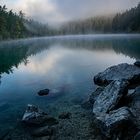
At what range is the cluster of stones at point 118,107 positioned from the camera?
15930 millimetres

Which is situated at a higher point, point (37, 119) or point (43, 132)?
point (37, 119)

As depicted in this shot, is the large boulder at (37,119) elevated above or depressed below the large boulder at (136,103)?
below

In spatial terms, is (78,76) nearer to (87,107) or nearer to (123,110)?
(87,107)

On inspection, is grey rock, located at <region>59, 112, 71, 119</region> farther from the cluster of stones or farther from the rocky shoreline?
the cluster of stones

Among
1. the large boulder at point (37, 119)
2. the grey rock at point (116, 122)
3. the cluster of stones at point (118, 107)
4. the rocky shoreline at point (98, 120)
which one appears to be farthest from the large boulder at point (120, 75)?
the grey rock at point (116, 122)

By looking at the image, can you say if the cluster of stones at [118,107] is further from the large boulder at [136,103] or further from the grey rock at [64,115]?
the grey rock at [64,115]

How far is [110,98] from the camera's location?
2030 centimetres

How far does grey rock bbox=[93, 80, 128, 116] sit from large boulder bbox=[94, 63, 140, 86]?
670 cm

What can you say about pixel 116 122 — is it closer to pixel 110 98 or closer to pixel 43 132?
pixel 110 98

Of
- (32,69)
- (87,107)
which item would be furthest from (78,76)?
(87,107)

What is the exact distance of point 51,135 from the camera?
17.6m

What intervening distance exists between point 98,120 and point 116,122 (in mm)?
2015

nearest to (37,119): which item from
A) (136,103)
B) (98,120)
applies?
(98,120)

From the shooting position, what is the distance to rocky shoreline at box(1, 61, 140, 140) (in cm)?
1598
